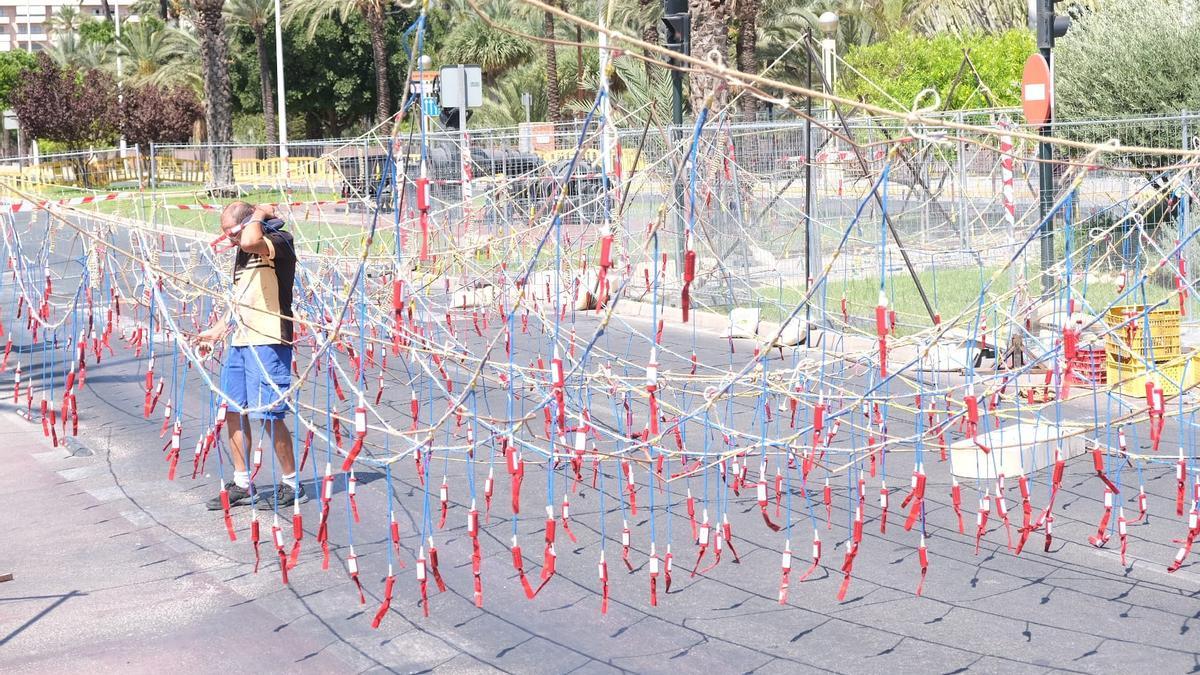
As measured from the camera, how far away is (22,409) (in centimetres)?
1048

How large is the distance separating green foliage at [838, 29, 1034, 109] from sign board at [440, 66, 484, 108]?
506 inches

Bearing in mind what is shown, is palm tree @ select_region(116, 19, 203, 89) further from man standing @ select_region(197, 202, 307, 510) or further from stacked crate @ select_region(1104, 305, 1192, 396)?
man standing @ select_region(197, 202, 307, 510)

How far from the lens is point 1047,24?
11.8 m

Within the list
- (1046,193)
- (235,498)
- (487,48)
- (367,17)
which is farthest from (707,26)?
(487,48)

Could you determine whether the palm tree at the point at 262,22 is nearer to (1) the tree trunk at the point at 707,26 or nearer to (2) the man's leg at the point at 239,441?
(1) the tree trunk at the point at 707,26

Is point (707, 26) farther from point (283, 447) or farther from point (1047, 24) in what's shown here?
point (283, 447)

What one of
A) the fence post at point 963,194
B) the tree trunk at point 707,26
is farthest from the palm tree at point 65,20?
the fence post at point 963,194

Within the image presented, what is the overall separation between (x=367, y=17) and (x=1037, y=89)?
122 feet

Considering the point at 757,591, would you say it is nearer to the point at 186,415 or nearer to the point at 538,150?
the point at 186,415

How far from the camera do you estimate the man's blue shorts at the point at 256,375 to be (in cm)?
737

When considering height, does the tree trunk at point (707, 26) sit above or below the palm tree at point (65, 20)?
below

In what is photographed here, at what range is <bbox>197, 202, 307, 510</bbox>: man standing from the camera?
7.36 meters

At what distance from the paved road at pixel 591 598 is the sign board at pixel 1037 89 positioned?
4516 millimetres

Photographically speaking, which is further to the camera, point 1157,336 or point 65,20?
point 65,20
